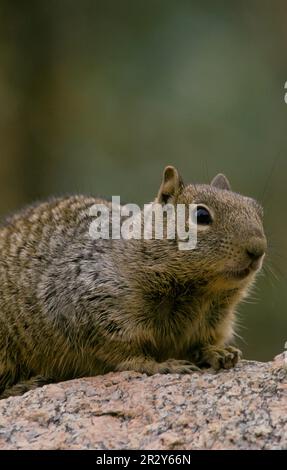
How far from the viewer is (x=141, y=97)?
1559 cm

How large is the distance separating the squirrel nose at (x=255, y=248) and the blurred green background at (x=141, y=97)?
7.58m

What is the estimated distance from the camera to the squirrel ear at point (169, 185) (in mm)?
6703

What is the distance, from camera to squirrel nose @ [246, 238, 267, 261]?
5.89m

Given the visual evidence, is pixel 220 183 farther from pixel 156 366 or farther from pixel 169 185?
pixel 156 366

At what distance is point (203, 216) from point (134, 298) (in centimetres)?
71

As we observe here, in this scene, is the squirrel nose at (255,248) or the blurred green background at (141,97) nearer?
the squirrel nose at (255,248)

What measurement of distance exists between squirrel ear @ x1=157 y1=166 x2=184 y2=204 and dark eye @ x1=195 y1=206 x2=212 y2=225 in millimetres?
412

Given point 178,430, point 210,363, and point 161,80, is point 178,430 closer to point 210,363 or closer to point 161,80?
point 210,363

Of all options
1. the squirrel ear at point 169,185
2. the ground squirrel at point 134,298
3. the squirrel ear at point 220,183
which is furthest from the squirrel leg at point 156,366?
the squirrel ear at point 220,183

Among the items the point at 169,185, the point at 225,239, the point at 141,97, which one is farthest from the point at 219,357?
the point at 141,97

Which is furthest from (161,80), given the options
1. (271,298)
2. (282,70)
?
(271,298)

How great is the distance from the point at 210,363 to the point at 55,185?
8770 mm

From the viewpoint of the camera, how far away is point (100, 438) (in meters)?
5.06

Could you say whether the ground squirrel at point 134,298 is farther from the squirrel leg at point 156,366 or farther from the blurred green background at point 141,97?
the blurred green background at point 141,97
